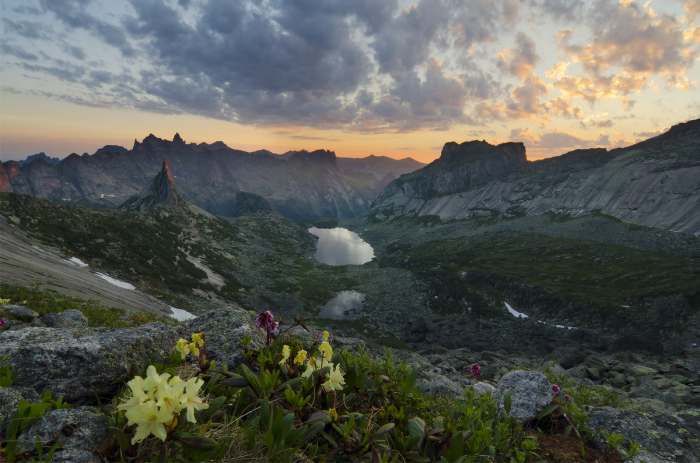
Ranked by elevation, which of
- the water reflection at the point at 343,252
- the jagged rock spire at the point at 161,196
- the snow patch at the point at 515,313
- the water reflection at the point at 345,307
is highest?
the jagged rock spire at the point at 161,196

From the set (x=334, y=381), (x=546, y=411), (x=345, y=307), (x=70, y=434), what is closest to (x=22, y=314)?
(x=70, y=434)

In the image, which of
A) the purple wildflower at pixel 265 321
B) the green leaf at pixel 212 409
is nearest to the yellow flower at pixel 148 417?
the green leaf at pixel 212 409

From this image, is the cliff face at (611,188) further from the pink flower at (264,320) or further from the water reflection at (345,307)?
the pink flower at (264,320)

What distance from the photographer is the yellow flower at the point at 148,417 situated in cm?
213

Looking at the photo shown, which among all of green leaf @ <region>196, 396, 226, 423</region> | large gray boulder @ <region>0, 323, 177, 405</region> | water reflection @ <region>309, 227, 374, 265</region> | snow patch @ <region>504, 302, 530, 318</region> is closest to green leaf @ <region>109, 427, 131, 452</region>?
green leaf @ <region>196, 396, 226, 423</region>

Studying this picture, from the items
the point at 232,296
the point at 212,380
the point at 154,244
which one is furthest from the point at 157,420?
the point at 154,244

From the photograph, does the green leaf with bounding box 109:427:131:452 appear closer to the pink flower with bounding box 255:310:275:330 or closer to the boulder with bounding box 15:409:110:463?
the boulder with bounding box 15:409:110:463

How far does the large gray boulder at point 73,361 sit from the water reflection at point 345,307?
6294cm

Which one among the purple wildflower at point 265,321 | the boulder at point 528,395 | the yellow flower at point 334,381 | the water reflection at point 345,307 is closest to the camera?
the yellow flower at point 334,381

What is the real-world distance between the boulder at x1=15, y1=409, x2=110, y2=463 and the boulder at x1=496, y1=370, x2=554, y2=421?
5793 mm

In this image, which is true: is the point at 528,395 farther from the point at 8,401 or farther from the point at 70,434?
the point at 8,401

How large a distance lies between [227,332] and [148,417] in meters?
3.75

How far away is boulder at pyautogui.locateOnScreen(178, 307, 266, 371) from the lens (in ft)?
16.8

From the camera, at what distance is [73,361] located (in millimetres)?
3844
